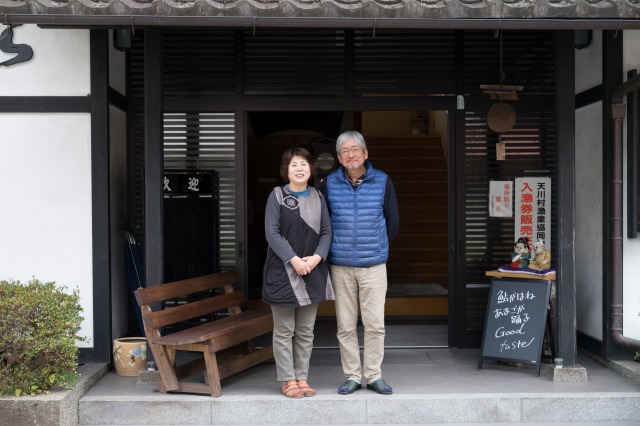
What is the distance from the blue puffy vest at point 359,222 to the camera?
19.9 feet

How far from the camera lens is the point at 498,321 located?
22.9 ft

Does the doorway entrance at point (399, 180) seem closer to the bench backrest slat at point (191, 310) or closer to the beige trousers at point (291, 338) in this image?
the bench backrest slat at point (191, 310)

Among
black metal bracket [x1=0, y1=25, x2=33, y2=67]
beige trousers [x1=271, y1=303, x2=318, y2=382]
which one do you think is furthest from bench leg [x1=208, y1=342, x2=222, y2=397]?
black metal bracket [x1=0, y1=25, x2=33, y2=67]

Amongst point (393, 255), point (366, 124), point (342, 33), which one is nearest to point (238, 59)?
point (342, 33)

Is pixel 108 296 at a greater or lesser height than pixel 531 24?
lesser

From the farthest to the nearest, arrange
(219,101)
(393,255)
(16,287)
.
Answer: (393,255), (219,101), (16,287)

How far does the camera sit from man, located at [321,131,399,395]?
605 centimetres

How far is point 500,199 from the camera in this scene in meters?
7.93

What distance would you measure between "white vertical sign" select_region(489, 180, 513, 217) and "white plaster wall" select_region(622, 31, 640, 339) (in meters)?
1.26

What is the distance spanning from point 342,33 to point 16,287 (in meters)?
3.90

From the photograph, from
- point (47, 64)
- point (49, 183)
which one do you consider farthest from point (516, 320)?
point (47, 64)

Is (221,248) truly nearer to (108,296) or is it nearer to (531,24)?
(108,296)

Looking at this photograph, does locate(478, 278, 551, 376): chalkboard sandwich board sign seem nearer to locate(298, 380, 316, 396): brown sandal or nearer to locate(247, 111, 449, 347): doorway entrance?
locate(298, 380, 316, 396): brown sandal

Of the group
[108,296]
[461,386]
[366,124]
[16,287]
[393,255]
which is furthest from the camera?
[366,124]
